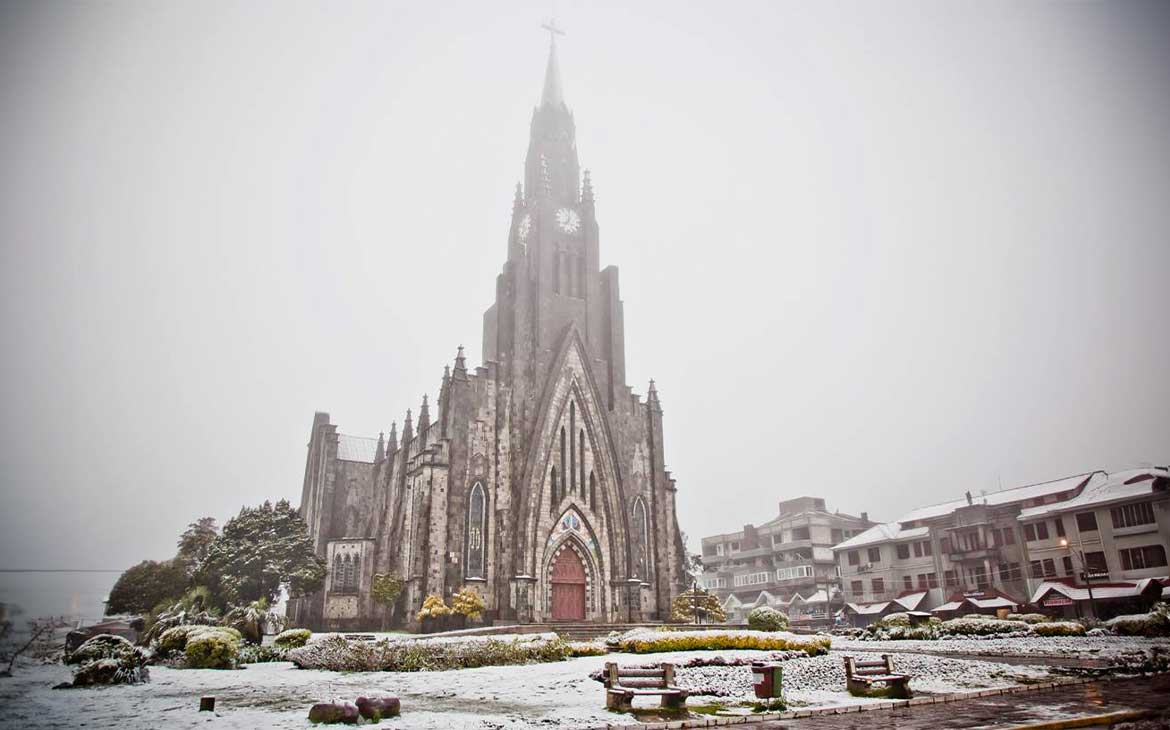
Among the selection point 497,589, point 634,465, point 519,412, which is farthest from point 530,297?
point 497,589

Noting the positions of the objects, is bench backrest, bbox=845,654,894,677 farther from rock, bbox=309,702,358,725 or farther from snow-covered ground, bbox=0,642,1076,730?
rock, bbox=309,702,358,725

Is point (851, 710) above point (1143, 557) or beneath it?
beneath

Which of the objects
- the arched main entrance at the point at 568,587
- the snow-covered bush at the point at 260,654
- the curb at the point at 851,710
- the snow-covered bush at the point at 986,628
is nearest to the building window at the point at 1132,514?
the snow-covered bush at the point at 986,628

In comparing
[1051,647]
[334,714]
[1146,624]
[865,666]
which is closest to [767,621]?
[1051,647]

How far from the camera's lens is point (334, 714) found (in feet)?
32.1

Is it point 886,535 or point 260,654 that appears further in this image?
point 886,535

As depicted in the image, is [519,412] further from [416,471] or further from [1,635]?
[1,635]

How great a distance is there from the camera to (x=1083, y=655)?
19.7 metres

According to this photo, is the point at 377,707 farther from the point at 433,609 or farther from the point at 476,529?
the point at 476,529

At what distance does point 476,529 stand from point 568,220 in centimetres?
2259

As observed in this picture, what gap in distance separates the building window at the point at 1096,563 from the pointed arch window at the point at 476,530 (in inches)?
1454

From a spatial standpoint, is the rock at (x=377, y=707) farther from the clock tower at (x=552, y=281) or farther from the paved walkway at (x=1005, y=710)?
the clock tower at (x=552, y=281)

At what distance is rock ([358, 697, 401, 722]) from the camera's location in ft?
32.8

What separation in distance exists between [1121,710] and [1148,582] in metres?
38.5
